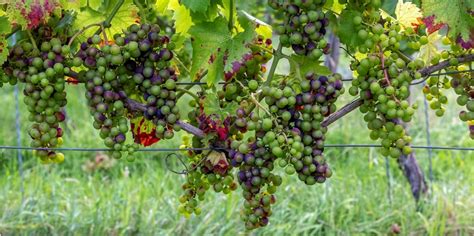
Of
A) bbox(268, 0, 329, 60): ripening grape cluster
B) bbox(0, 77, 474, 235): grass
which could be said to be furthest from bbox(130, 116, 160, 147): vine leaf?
bbox(0, 77, 474, 235): grass

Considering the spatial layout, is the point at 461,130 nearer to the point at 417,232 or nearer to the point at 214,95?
the point at 417,232

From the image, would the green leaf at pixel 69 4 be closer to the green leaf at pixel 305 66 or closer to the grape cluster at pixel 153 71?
the grape cluster at pixel 153 71

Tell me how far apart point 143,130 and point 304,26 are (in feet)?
1.49

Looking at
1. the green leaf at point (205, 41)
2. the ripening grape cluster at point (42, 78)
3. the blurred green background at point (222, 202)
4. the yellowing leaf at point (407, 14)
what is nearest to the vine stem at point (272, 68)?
the green leaf at point (205, 41)

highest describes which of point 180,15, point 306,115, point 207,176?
point 180,15

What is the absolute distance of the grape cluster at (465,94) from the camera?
1382 mm

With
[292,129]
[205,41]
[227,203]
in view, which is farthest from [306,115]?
[227,203]

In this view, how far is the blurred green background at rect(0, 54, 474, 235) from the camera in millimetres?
3232

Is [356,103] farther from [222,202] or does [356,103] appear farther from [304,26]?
[222,202]

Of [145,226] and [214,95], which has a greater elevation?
[214,95]

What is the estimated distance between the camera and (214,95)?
4.64 feet

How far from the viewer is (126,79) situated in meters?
1.33

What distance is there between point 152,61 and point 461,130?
410 centimetres

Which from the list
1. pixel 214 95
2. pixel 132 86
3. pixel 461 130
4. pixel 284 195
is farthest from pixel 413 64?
pixel 461 130
